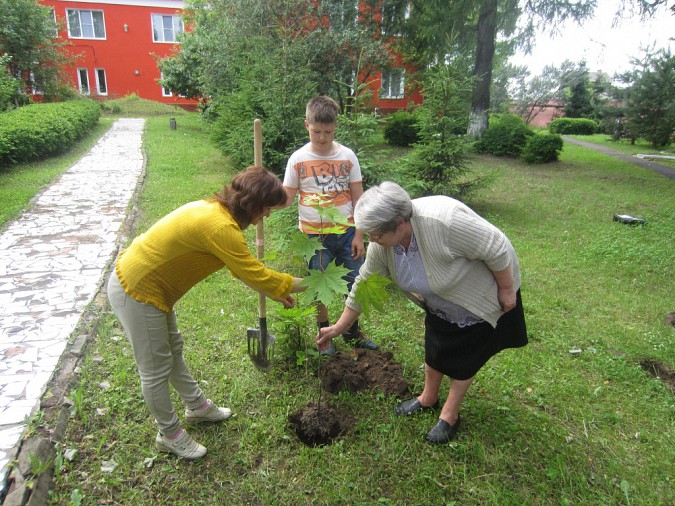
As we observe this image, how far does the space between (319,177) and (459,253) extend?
131 centimetres

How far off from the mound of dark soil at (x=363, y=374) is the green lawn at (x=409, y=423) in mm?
90

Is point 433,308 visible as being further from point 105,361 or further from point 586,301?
point 586,301

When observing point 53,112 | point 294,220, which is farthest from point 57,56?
point 294,220

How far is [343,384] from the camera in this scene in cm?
300

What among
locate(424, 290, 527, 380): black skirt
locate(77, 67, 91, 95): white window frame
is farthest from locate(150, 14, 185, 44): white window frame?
locate(424, 290, 527, 380): black skirt

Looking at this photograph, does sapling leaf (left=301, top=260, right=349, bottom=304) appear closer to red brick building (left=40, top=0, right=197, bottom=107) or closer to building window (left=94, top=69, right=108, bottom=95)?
red brick building (left=40, top=0, right=197, bottom=107)

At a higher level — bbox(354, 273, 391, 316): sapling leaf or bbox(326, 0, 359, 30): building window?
bbox(326, 0, 359, 30): building window

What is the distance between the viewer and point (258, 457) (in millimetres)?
2492

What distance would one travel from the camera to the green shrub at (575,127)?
1005 inches

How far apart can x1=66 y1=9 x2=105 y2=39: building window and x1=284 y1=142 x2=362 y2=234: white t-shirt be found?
28.3m

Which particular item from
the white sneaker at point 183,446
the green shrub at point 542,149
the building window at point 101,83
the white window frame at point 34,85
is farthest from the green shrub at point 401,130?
the building window at point 101,83

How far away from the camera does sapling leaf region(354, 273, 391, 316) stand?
2135 mm

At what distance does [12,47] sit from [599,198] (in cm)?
2271

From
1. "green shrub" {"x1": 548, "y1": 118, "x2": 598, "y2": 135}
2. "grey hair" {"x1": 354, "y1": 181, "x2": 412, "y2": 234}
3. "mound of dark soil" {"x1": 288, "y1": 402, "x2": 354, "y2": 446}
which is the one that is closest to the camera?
"grey hair" {"x1": 354, "y1": 181, "x2": 412, "y2": 234}
